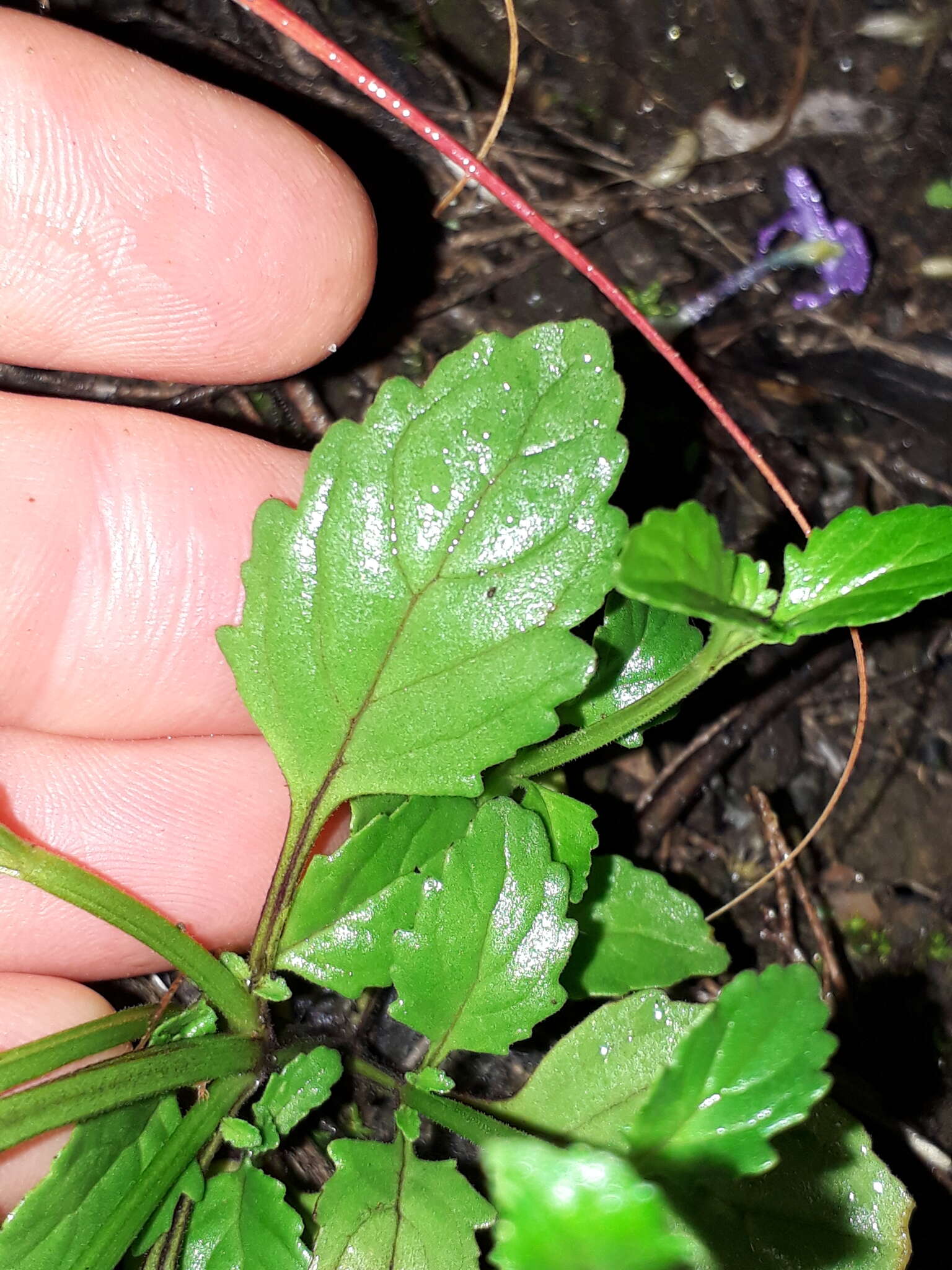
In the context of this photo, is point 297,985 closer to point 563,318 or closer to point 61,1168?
point 61,1168

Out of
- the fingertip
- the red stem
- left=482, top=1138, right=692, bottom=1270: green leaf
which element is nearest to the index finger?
the red stem

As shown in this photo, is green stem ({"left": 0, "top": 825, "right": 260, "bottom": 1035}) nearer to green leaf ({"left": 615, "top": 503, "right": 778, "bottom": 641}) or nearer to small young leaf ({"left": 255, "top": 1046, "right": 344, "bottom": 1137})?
small young leaf ({"left": 255, "top": 1046, "right": 344, "bottom": 1137})

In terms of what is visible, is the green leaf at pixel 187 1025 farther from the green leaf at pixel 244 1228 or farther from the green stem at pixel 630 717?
the green stem at pixel 630 717

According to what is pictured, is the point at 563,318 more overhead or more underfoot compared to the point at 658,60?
more underfoot

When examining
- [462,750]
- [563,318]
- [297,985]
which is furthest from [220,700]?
[563,318]

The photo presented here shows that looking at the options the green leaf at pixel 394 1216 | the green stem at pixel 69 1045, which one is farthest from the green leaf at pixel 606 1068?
the green stem at pixel 69 1045

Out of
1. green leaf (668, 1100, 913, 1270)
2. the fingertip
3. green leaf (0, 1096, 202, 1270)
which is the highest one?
green leaf (668, 1100, 913, 1270)
